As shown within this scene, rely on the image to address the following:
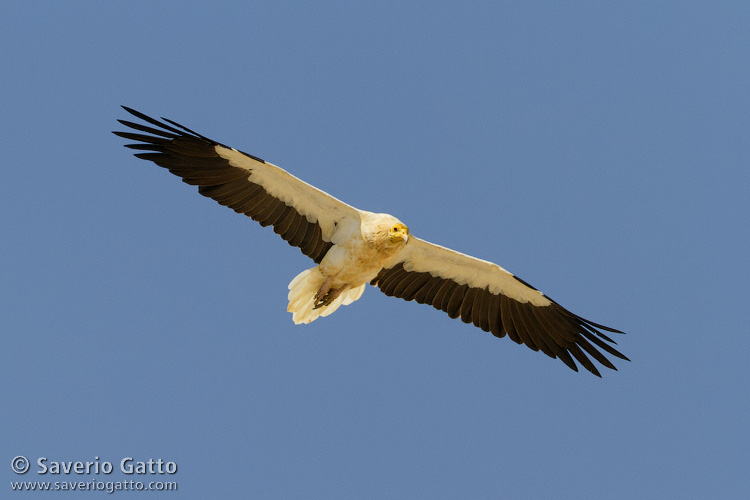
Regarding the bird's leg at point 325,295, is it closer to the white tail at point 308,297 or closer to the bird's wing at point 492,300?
the white tail at point 308,297

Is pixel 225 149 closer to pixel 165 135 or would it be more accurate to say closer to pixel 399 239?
pixel 165 135

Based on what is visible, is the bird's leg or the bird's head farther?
the bird's leg

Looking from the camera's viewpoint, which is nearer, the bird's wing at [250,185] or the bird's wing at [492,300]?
the bird's wing at [250,185]

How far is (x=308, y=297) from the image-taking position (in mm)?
9000

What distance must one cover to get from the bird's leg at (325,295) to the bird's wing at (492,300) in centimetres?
56

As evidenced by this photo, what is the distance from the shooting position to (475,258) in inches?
358

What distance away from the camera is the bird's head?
826cm

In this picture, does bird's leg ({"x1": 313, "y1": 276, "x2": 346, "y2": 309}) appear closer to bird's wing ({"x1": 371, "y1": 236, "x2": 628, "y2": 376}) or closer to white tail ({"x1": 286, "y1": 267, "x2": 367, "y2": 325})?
white tail ({"x1": 286, "y1": 267, "x2": 367, "y2": 325})

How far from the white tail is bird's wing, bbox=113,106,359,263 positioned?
0.22 metres

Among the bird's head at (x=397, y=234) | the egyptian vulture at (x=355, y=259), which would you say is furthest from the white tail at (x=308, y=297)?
the bird's head at (x=397, y=234)

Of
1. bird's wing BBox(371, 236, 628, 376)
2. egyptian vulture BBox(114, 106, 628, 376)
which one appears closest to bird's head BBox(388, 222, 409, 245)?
egyptian vulture BBox(114, 106, 628, 376)

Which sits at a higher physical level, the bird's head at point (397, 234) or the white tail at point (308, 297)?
the bird's head at point (397, 234)

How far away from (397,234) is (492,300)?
1.92m

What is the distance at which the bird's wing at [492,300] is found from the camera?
9281 mm
